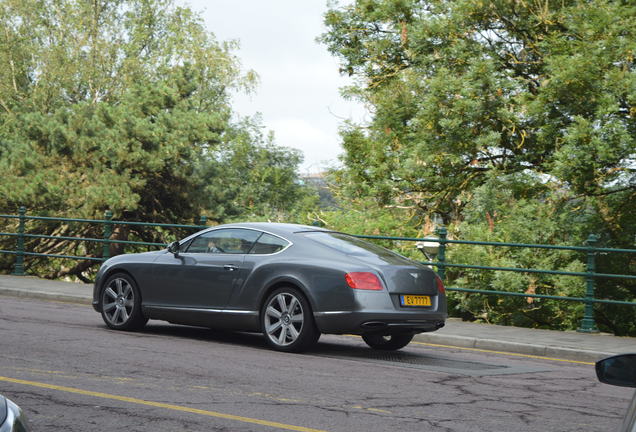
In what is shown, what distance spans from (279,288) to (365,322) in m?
1.13

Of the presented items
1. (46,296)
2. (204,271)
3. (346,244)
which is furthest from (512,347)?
(46,296)

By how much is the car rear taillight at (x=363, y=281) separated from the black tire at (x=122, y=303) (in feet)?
10.0

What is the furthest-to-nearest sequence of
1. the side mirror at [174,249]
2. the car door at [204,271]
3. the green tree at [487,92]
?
the green tree at [487,92], the side mirror at [174,249], the car door at [204,271]

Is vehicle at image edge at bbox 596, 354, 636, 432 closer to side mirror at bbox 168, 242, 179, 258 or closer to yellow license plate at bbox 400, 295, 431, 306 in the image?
yellow license plate at bbox 400, 295, 431, 306

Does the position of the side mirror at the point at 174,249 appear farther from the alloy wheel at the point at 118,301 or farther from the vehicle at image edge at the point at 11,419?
the vehicle at image edge at the point at 11,419

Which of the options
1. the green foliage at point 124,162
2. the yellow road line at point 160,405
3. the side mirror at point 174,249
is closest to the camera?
the yellow road line at point 160,405

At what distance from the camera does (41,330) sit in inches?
445

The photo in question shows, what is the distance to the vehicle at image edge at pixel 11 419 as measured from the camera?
9.76ft

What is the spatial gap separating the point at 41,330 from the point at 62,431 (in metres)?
5.67

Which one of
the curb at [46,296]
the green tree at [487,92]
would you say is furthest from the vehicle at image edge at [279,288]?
the green tree at [487,92]

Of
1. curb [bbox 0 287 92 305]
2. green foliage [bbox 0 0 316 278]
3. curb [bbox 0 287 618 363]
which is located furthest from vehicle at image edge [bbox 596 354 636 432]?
green foliage [bbox 0 0 316 278]

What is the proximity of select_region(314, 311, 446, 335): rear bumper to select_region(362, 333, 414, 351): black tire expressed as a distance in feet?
3.59

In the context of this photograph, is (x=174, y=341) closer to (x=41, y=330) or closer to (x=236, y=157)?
(x=41, y=330)

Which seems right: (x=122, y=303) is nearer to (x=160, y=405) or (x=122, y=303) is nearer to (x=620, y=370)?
(x=160, y=405)
